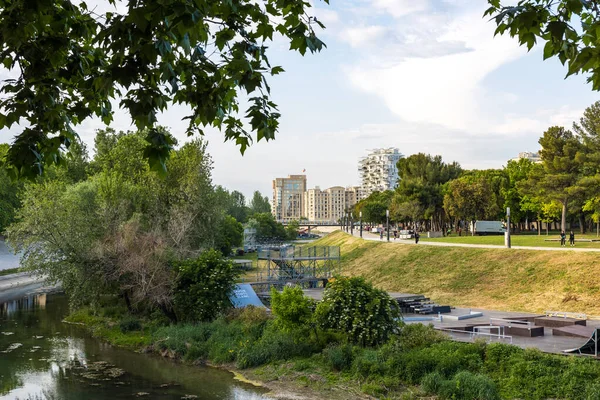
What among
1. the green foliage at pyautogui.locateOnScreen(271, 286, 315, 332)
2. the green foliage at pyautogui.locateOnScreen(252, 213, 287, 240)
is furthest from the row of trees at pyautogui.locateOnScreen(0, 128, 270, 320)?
the green foliage at pyautogui.locateOnScreen(252, 213, 287, 240)

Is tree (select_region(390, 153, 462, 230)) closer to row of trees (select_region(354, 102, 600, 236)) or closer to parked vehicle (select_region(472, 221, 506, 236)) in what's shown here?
row of trees (select_region(354, 102, 600, 236))

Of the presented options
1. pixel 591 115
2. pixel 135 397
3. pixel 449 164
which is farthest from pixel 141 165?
pixel 449 164

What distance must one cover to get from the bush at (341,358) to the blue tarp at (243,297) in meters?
8.83

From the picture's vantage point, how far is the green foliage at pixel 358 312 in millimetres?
21062

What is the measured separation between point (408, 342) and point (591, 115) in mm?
38013

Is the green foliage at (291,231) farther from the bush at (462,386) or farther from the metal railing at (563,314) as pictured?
the bush at (462,386)

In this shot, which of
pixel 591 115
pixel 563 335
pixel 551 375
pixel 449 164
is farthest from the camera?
pixel 449 164

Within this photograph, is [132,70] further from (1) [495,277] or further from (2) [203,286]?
(1) [495,277]

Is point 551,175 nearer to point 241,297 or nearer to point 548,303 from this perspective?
point 548,303

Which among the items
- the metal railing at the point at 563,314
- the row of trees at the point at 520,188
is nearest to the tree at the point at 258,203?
the row of trees at the point at 520,188

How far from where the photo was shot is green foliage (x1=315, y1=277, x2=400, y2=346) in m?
21.1

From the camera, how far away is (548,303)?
3198 centimetres

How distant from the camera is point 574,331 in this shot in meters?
22.0

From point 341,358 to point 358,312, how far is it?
1.72 meters
